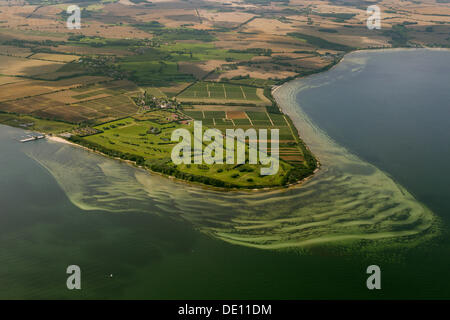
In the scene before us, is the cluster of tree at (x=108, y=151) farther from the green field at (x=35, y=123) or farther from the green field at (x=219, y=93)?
the green field at (x=219, y=93)

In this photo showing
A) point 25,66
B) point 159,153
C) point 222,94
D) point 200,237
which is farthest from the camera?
point 25,66

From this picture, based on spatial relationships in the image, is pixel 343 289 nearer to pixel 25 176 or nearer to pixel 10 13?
pixel 25 176

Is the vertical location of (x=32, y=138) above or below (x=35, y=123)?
below

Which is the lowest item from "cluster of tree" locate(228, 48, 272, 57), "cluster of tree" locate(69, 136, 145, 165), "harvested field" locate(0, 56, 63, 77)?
"cluster of tree" locate(69, 136, 145, 165)

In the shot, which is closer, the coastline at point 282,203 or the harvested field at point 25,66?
the coastline at point 282,203

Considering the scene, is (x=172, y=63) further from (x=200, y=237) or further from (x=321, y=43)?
(x=200, y=237)

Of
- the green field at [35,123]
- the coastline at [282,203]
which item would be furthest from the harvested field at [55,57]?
the coastline at [282,203]

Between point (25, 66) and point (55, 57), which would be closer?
point (25, 66)

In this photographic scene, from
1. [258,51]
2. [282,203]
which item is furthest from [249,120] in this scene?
[258,51]

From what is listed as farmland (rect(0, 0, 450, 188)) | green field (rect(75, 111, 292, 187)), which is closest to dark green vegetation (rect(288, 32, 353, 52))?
farmland (rect(0, 0, 450, 188))

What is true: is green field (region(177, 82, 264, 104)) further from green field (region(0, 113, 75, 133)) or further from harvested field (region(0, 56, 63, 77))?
harvested field (region(0, 56, 63, 77))
